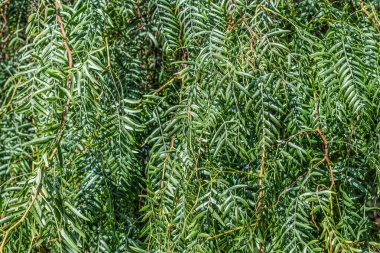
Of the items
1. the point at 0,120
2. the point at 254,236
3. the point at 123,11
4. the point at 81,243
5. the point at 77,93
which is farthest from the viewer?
the point at 0,120

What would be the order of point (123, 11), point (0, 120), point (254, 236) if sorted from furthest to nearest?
point (0, 120) < point (123, 11) < point (254, 236)

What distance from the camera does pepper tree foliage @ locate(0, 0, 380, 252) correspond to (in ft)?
4.62

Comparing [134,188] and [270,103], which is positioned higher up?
[270,103]

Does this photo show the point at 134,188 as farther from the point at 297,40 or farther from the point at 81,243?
the point at 297,40

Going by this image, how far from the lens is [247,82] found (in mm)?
1488

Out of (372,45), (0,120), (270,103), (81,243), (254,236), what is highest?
(372,45)

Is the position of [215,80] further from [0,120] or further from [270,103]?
[0,120]

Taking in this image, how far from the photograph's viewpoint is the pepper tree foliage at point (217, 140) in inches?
55.4

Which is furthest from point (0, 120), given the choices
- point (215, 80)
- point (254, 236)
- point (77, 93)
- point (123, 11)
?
point (254, 236)

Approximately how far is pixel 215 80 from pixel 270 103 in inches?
5.9

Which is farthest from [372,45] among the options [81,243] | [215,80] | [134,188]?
[81,243]

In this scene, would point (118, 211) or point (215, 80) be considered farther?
point (118, 211)

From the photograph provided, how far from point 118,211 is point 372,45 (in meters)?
0.80

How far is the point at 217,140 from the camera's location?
4.80 feet
